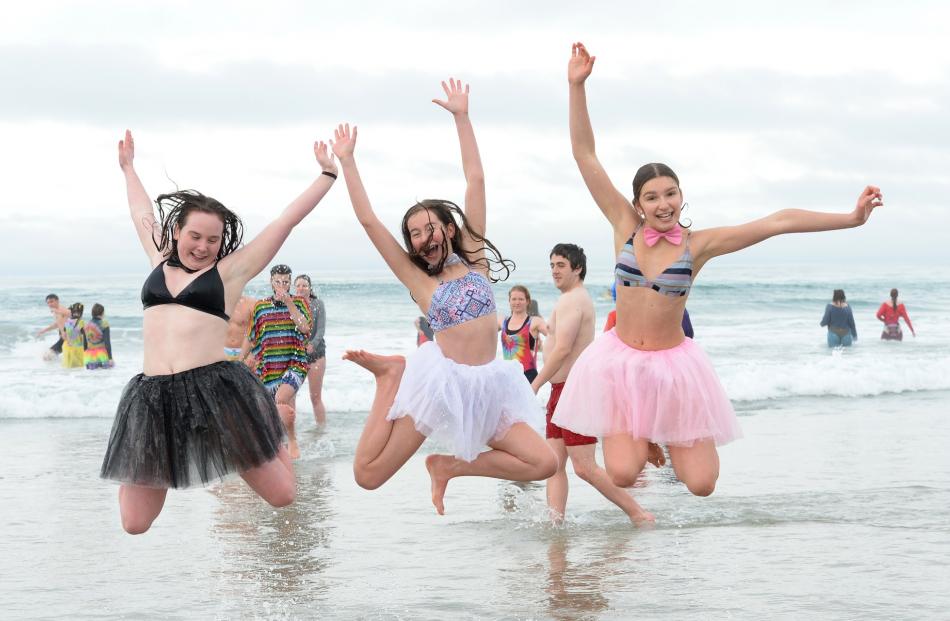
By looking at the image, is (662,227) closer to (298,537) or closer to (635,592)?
(635,592)

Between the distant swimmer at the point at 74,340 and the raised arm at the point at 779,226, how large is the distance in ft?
63.8

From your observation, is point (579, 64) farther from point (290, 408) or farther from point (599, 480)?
point (290, 408)

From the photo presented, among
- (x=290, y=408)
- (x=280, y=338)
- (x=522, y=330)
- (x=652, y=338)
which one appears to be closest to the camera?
(x=652, y=338)

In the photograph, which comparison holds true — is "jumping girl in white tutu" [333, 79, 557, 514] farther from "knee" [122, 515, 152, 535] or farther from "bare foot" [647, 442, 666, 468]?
"knee" [122, 515, 152, 535]

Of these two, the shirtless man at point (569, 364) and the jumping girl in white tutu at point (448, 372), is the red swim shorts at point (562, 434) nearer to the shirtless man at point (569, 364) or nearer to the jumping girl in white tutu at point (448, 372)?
the shirtless man at point (569, 364)

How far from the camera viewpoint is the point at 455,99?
7.84 meters

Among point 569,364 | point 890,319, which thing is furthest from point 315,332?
point 890,319

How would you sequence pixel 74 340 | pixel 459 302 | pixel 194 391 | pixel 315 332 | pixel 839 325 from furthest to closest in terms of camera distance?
1. pixel 839 325
2. pixel 74 340
3. pixel 315 332
4. pixel 459 302
5. pixel 194 391

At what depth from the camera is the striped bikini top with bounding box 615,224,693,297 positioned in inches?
282

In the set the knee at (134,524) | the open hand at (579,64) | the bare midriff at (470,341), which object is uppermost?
the open hand at (579,64)

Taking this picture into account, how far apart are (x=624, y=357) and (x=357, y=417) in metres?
10.8

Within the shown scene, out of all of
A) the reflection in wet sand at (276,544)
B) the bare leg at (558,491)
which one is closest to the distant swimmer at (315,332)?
the reflection in wet sand at (276,544)

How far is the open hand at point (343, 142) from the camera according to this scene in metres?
7.23

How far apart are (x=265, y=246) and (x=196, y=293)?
0.50 meters
